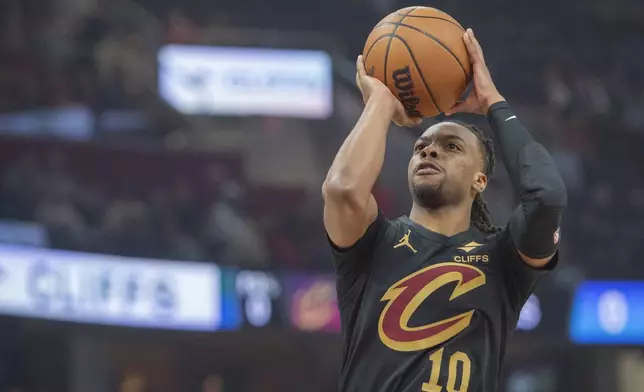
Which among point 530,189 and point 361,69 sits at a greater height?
point 361,69

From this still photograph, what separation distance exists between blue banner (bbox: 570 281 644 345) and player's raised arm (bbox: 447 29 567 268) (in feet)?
23.6

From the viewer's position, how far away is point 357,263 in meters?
3.28

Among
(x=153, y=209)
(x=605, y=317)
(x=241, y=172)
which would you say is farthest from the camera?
(x=241, y=172)

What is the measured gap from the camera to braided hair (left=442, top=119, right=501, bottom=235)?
139 inches

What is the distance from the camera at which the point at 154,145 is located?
11312 mm

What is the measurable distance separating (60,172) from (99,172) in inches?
17.4

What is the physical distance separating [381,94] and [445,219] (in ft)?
1.56

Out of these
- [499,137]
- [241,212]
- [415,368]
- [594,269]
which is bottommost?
[415,368]

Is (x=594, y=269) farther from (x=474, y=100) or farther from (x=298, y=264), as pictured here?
(x=474, y=100)

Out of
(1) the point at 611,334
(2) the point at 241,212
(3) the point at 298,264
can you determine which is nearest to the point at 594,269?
(1) the point at 611,334

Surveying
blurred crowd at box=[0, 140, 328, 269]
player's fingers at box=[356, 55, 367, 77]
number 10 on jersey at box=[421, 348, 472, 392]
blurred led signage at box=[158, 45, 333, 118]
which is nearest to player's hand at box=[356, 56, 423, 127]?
player's fingers at box=[356, 55, 367, 77]

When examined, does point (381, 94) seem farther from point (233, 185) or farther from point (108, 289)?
point (233, 185)

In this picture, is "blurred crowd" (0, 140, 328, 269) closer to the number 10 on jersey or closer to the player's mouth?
the player's mouth

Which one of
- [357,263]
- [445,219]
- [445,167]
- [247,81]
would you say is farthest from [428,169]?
[247,81]
